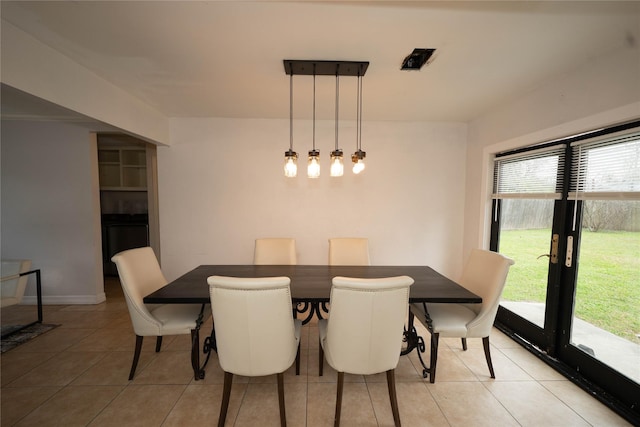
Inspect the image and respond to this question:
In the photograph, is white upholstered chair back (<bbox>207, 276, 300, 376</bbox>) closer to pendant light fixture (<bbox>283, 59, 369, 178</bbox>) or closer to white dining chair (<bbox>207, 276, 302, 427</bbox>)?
white dining chair (<bbox>207, 276, 302, 427</bbox>)

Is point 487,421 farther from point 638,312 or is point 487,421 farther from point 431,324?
point 638,312

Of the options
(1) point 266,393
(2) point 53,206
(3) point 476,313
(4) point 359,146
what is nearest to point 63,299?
(2) point 53,206

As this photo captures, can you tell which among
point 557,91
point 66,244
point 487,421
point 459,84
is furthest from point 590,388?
point 66,244

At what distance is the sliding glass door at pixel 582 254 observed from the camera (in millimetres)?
1682

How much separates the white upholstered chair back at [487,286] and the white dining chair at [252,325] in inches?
56.0

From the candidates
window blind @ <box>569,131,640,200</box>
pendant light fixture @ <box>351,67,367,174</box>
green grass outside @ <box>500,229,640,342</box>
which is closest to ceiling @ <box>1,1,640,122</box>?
pendant light fixture @ <box>351,67,367,174</box>

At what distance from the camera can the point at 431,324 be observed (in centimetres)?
185

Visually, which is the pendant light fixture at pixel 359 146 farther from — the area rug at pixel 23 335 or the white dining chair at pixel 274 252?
the area rug at pixel 23 335

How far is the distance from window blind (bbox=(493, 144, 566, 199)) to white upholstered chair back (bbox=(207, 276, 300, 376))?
2.48 meters

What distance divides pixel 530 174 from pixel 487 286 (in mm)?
1310

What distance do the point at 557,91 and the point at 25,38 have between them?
383 cm

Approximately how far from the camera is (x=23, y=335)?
245 cm

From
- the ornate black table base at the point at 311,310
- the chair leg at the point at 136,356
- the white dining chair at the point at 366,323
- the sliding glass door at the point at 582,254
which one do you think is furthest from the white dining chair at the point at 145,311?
the sliding glass door at the point at 582,254

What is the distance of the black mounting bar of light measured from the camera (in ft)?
5.99
